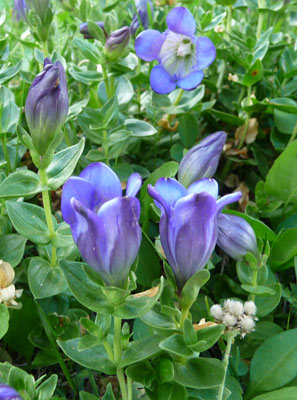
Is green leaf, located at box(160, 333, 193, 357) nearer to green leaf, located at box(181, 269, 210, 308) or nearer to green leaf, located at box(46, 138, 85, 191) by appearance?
green leaf, located at box(181, 269, 210, 308)

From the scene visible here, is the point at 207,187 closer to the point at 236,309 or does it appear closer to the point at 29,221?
the point at 236,309

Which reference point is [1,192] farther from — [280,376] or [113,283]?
[280,376]

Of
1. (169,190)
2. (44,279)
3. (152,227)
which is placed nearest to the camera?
(169,190)

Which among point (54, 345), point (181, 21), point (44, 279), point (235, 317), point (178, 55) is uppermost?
point (181, 21)

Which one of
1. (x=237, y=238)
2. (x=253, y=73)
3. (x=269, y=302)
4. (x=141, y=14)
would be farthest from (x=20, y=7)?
(x=269, y=302)

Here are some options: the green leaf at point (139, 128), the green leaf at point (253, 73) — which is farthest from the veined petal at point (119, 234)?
the green leaf at point (253, 73)

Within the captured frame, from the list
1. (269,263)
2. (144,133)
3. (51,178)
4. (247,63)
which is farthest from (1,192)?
(247,63)

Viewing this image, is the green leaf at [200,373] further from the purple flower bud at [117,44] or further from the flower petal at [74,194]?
the purple flower bud at [117,44]
